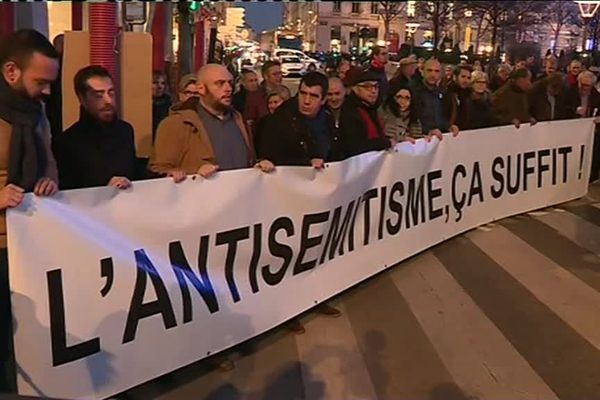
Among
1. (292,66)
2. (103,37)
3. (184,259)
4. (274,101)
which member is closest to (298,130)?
(184,259)

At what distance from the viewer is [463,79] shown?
10.1m

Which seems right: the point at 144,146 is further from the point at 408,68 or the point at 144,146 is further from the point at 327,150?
the point at 408,68

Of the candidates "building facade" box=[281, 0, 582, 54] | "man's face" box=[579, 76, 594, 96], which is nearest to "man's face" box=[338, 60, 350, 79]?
"man's face" box=[579, 76, 594, 96]

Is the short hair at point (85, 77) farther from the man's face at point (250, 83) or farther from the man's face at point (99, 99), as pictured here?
the man's face at point (250, 83)

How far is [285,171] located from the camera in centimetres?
529

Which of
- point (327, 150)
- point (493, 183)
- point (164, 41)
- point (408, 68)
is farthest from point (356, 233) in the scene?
point (164, 41)

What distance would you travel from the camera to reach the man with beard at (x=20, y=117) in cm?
370

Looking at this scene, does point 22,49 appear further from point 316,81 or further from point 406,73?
point 406,73

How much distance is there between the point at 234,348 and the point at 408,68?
5684mm

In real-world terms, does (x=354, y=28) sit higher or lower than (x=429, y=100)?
higher

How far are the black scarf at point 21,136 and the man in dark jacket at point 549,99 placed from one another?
325 inches

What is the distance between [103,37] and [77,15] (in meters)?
3.53

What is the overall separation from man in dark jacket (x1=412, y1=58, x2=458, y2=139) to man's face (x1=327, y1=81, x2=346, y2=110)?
6.01 ft

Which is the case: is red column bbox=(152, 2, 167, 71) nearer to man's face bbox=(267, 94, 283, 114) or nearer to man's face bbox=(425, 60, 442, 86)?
man's face bbox=(267, 94, 283, 114)
